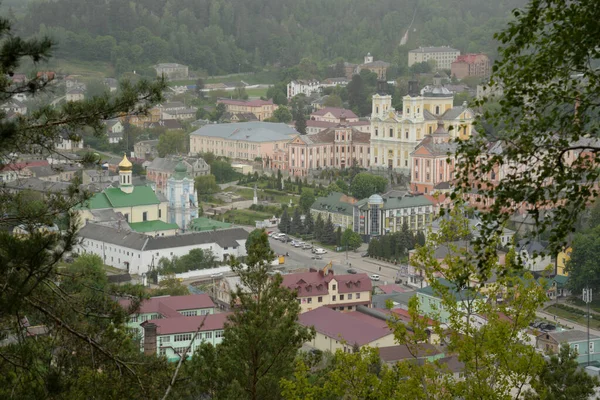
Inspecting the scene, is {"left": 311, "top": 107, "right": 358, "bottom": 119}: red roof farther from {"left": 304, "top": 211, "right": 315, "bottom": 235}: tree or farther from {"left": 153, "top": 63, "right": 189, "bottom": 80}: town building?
{"left": 304, "top": 211, "right": 315, "bottom": 235}: tree

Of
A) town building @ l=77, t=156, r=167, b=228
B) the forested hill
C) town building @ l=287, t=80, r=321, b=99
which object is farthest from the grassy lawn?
the forested hill

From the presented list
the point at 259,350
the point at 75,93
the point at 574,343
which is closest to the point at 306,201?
the point at 574,343

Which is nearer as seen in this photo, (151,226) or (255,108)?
(151,226)

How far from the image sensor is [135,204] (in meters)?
28.9

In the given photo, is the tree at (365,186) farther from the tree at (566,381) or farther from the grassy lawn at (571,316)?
the tree at (566,381)

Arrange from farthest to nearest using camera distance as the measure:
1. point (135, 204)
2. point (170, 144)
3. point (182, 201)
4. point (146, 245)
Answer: point (170, 144) → point (182, 201) → point (135, 204) → point (146, 245)

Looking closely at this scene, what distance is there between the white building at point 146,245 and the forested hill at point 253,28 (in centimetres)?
3507

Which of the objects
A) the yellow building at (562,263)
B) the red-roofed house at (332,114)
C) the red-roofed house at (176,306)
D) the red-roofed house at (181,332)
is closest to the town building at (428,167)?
the yellow building at (562,263)

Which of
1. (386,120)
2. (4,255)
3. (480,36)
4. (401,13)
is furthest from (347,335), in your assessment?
(401,13)

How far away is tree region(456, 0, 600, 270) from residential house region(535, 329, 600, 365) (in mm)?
13958

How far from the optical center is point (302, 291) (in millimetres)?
21625

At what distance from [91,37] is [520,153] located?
60.6 meters

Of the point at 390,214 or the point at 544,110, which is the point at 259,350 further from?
the point at 390,214

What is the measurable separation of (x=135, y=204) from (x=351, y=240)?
5470 mm
